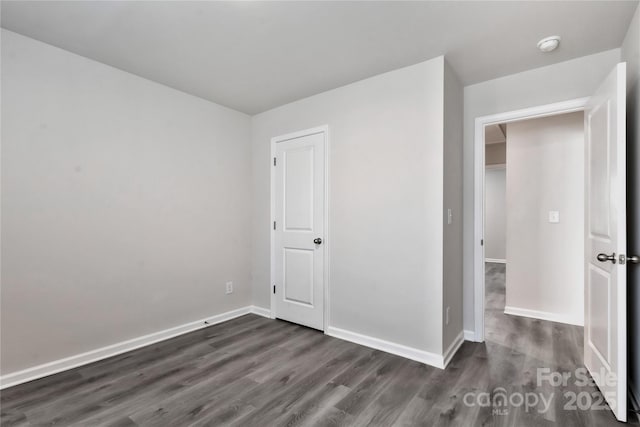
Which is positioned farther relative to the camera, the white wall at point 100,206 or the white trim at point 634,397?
the white wall at point 100,206

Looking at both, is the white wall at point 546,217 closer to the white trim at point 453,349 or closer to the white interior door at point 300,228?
the white trim at point 453,349

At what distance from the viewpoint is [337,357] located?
105 inches

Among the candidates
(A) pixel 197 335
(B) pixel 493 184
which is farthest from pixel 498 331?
(B) pixel 493 184

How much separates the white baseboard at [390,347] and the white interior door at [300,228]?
0.81 feet

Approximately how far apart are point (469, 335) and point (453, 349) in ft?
1.30

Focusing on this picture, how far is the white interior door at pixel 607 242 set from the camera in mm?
1781

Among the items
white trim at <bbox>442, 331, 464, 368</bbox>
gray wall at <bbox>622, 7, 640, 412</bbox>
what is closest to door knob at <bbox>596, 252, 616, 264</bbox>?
gray wall at <bbox>622, 7, 640, 412</bbox>

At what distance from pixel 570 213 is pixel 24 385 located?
5185 mm

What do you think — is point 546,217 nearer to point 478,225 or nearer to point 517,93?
point 478,225

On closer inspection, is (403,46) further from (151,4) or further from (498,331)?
(498,331)

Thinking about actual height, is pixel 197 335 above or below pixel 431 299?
below

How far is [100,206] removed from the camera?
2650 millimetres

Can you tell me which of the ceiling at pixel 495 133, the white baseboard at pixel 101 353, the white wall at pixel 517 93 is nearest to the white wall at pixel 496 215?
the ceiling at pixel 495 133

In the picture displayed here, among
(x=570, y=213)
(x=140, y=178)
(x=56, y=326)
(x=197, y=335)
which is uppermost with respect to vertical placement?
(x=140, y=178)
